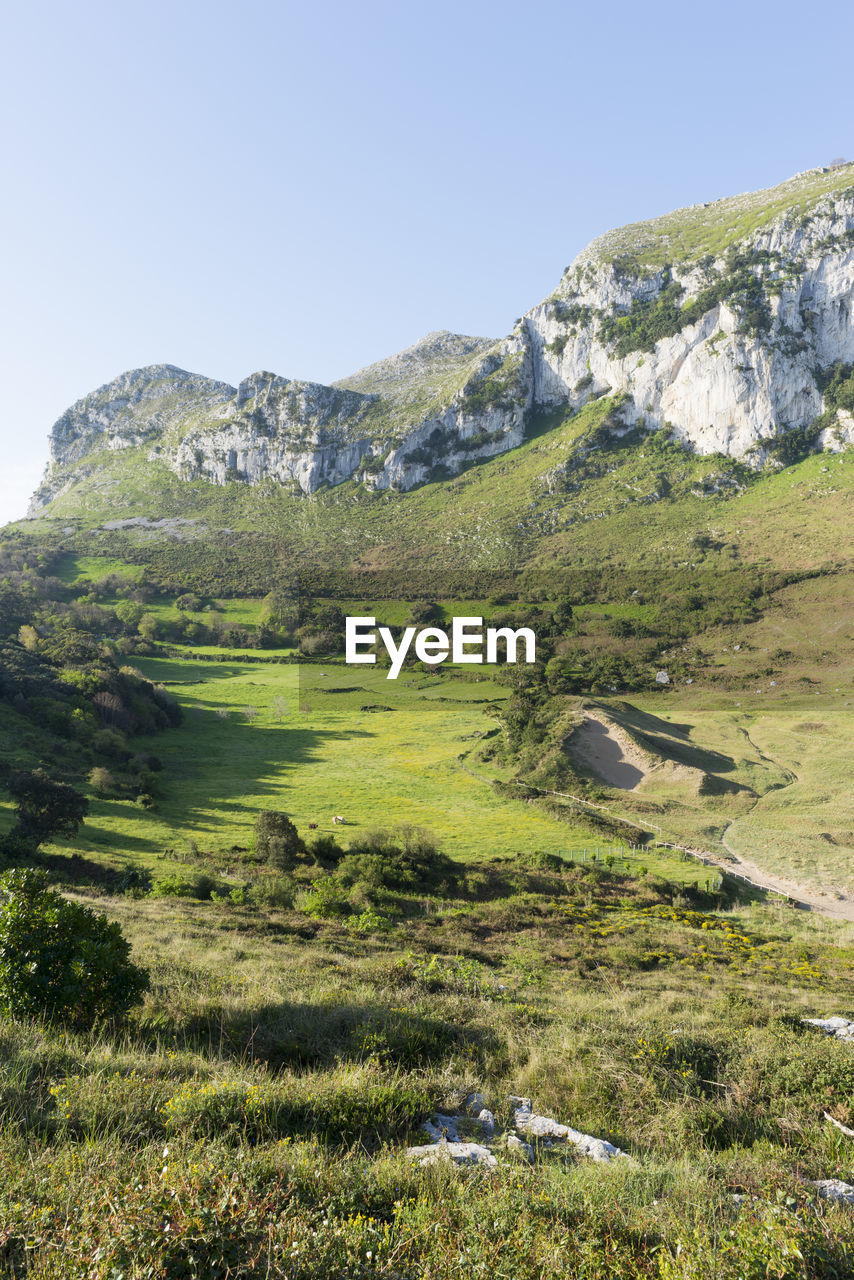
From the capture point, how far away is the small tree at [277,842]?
1200 inches

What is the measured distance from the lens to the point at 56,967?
7.54 metres

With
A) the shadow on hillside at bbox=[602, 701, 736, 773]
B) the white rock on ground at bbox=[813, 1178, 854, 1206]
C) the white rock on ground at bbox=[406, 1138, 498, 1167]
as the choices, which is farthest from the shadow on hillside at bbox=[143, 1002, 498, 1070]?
the shadow on hillside at bbox=[602, 701, 736, 773]

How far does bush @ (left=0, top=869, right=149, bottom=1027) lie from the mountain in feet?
400

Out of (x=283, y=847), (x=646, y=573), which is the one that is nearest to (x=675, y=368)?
(x=646, y=573)

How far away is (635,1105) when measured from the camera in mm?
6723

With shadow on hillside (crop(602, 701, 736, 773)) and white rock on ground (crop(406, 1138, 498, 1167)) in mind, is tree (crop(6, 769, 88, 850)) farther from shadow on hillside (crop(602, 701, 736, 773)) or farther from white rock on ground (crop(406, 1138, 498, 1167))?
shadow on hillside (crop(602, 701, 736, 773))

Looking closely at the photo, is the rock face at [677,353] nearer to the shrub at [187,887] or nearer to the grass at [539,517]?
the grass at [539,517]

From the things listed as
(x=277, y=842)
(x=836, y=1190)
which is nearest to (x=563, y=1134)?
(x=836, y=1190)

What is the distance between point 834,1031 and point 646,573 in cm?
9983

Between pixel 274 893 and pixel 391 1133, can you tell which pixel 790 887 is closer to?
pixel 274 893

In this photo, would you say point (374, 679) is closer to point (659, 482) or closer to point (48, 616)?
point (48, 616)

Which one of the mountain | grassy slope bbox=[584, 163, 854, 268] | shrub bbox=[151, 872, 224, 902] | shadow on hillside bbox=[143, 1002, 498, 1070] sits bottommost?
shrub bbox=[151, 872, 224, 902]

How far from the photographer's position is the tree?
95.6ft

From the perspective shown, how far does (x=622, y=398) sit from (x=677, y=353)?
1578 cm
